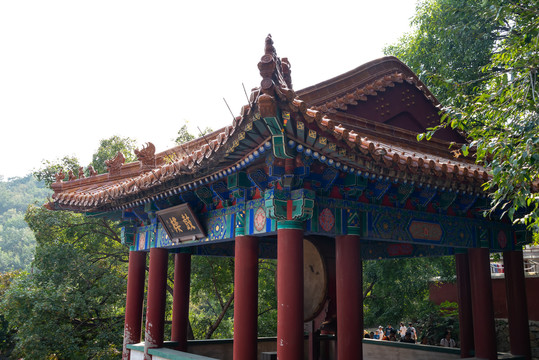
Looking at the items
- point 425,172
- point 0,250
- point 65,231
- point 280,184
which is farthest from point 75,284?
point 0,250

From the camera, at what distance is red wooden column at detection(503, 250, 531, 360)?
8.75 m

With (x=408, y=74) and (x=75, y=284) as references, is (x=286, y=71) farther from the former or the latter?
(x=75, y=284)

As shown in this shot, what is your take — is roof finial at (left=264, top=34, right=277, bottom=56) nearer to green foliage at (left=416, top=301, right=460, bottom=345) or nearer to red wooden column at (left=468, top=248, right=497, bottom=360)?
red wooden column at (left=468, top=248, right=497, bottom=360)

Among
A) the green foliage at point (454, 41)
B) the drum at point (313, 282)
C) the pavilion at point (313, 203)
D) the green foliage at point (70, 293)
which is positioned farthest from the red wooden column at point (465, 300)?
the green foliage at point (70, 293)

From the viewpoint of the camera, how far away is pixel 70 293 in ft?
46.0

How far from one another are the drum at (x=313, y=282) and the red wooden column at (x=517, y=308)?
3.55 m

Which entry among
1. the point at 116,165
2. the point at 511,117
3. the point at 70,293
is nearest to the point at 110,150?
the point at 70,293

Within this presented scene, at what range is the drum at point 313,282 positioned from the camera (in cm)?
852

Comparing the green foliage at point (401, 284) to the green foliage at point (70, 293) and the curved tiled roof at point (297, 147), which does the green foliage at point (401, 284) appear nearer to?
the curved tiled roof at point (297, 147)

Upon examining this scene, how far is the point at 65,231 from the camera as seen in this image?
1673 cm

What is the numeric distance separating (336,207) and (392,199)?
3.89ft

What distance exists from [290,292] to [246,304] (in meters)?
0.92

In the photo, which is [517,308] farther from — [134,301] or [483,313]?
[134,301]

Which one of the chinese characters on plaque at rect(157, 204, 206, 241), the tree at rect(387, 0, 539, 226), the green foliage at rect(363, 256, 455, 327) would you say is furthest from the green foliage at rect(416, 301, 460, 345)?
the chinese characters on plaque at rect(157, 204, 206, 241)
